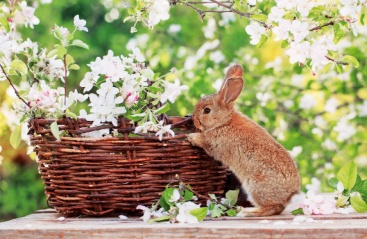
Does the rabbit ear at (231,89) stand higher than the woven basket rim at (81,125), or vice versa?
the rabbit ear at (231,89)

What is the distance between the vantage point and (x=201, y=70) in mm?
3039

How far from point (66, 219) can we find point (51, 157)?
0.88ft

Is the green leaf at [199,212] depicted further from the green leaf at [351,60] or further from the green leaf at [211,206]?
the green leaf at [351,60]

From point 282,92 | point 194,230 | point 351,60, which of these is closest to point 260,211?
point 194,230

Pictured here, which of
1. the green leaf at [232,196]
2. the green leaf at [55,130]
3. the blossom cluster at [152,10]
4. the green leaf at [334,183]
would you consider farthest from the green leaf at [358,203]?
the green leaf at [55,130]

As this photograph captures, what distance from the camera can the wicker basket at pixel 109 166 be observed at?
162 centimetres

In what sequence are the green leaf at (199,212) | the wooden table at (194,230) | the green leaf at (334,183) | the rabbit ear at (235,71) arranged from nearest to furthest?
the wooden table at (194,230) → the green leaf at (199,212) → the green leaf at (334,183) → the rabbit ear at (235,71)

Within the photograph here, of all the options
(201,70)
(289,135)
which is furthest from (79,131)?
(289,135)

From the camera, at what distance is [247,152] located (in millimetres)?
1829

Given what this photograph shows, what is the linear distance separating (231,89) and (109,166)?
684 mm

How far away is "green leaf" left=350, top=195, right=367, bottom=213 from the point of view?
172cm

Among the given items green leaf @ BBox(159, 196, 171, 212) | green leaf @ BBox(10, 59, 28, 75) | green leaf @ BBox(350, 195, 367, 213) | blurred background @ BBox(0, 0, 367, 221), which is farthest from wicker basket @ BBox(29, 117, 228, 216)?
blurred background @ BBox(0, 0, 367, 221)

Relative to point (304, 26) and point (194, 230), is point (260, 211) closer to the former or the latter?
point (194, 230)

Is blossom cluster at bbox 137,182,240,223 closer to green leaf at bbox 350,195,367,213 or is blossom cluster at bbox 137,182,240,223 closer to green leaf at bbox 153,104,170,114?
green leaf at bbox 153,104,170,114
